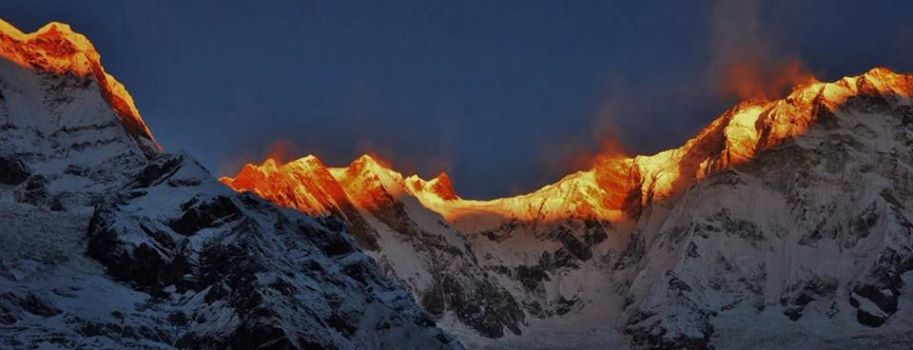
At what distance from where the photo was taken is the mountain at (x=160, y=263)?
13462 cm

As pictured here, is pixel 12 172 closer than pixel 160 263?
No

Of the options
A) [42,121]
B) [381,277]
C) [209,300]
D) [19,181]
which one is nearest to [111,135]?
[42,121]

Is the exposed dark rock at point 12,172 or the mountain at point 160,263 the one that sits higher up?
the exposed dark rock at point 12,172

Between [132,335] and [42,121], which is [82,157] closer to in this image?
[42,121]

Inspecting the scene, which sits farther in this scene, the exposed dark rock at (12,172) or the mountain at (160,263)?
the exposed dark rock at (12,172)

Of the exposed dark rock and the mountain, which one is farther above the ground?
the exposed dark rock

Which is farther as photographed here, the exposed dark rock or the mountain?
the exposed dark rock

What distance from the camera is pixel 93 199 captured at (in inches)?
6885

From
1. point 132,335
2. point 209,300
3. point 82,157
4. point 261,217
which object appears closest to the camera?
point 132,335

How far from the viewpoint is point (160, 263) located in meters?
152

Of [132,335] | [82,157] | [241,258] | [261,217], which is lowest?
[132,335]

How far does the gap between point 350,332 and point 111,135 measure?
58.9 m

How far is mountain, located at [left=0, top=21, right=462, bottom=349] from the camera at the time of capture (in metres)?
135

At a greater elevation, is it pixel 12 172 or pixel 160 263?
pixel 12 172
